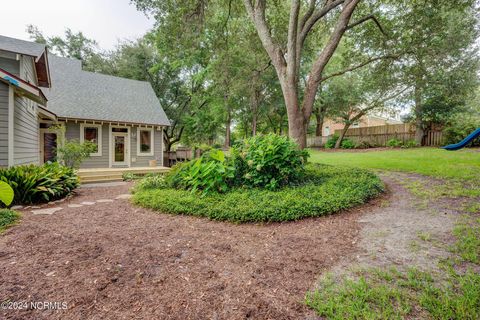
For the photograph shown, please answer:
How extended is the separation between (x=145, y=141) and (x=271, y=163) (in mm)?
9308

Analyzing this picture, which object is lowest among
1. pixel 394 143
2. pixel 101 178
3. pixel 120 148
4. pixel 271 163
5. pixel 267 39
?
pixel 101 178

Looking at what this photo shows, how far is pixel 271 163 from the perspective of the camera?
474cm

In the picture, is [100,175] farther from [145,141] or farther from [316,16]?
[316,16]

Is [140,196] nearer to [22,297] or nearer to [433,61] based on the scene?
[22,297]

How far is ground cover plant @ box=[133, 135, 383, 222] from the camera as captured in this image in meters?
3.69

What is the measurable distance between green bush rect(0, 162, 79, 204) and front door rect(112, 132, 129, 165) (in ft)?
18.8

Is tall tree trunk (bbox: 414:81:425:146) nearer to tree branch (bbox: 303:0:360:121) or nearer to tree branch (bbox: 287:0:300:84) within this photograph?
tree branch (bbox: 303:0:360:121)

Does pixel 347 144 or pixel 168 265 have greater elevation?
pixel 347 144

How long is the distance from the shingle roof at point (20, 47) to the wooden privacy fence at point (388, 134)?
61.2ft

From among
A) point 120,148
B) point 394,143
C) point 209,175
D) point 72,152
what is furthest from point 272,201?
point 394,143

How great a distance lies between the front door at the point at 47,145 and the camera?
952 cm

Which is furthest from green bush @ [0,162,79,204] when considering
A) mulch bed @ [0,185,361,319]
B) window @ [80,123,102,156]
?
window @ [80,123,102,156]

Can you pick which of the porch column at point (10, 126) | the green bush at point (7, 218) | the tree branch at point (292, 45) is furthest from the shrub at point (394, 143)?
the porch column at point (10, 126)

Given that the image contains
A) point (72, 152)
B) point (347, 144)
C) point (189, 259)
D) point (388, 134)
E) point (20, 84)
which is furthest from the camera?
point (347, 144)
